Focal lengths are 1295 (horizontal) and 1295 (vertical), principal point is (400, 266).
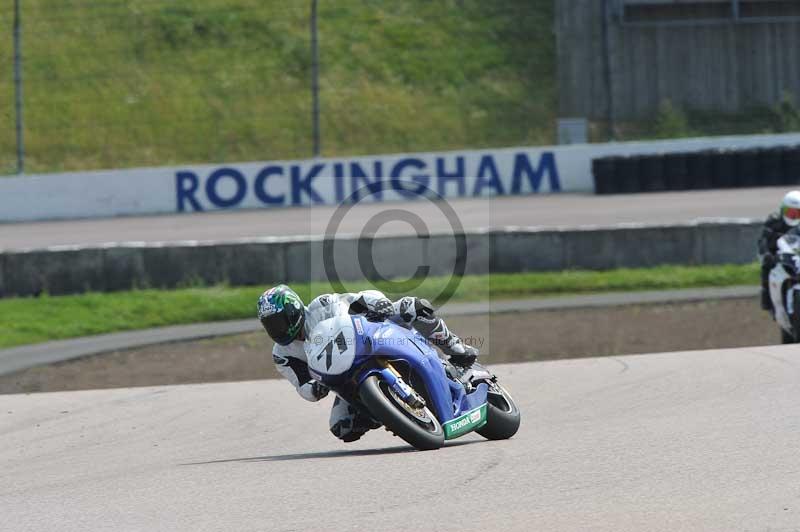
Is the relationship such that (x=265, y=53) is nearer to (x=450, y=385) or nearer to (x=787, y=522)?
(x=450, y=385)

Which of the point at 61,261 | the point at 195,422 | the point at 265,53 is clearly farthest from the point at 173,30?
the point at 195,422

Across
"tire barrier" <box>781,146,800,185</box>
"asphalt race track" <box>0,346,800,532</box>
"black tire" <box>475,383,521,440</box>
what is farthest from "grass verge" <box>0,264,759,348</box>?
"black tire" <box>475,383,521,440</box>

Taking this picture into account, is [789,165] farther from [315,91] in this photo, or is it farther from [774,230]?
[774,230]

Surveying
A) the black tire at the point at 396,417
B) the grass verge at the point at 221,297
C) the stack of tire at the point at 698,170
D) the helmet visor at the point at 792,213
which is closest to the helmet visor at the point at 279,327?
the black tire at the point at 396,417

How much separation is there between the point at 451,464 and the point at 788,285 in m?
6.84

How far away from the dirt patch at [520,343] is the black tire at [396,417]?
7.12m

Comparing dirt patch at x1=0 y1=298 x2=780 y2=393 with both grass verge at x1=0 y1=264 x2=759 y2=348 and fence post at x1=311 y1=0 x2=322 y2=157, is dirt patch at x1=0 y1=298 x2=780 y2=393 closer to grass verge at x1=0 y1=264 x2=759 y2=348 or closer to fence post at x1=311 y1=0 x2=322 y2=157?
grass verge at x1=0 y1=264 x2=759 y2=348

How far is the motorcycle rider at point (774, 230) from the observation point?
12.4 m

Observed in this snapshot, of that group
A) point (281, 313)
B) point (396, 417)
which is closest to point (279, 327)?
point (281, 313)

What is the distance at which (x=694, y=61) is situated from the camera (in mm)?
30047

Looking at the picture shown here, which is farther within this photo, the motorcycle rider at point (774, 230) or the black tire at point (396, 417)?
the motorcycle rider at point (774, 230)

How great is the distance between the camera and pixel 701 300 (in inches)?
677

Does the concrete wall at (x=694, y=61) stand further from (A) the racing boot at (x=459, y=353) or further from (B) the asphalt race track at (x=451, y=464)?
(A) the racing boot at (x=459, y=353)

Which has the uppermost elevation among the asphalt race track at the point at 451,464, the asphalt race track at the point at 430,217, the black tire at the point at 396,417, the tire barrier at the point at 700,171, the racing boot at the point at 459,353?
the tire barrier at the point at 700,171
